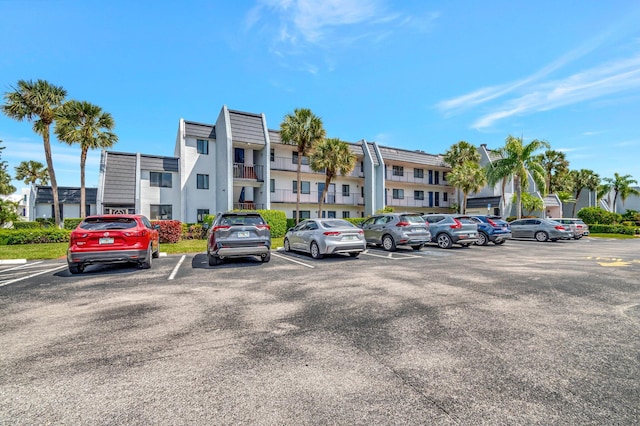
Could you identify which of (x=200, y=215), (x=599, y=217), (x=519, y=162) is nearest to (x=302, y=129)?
(x=200, y=215)

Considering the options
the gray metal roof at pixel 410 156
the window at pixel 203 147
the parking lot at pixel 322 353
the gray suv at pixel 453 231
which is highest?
the gray metal roof at pixel 410 156

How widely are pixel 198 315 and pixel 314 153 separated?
21.7 metres

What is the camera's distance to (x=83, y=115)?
23.5 meters

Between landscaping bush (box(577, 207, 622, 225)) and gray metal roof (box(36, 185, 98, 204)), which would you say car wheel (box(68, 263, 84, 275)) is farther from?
landscaping bush (box(577, 207, 622, 225))

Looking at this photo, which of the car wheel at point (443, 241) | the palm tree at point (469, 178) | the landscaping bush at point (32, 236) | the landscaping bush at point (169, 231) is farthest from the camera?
the palm tree at point (469, 178)

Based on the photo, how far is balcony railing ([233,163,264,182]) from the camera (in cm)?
2627

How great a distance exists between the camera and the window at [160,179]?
85.4 ft

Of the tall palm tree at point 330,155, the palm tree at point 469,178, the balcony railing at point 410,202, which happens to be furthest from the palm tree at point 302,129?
the palm tree at point 469,178

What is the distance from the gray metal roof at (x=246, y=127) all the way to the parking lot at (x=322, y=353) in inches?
791

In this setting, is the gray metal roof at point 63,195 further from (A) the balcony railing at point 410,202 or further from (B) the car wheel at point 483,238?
(B) the car wheel at point 483,238

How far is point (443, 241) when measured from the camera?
1588 centimetres

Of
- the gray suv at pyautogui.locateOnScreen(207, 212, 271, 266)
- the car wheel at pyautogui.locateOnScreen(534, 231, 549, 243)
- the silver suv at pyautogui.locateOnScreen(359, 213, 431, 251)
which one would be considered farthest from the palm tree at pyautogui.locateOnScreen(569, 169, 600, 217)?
the gray suv at pyautogui.locateOnScreen(207, 212, 271, 266)

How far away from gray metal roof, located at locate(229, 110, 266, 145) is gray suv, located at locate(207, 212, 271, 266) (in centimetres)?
1678

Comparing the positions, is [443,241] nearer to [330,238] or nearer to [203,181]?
[330,238]
